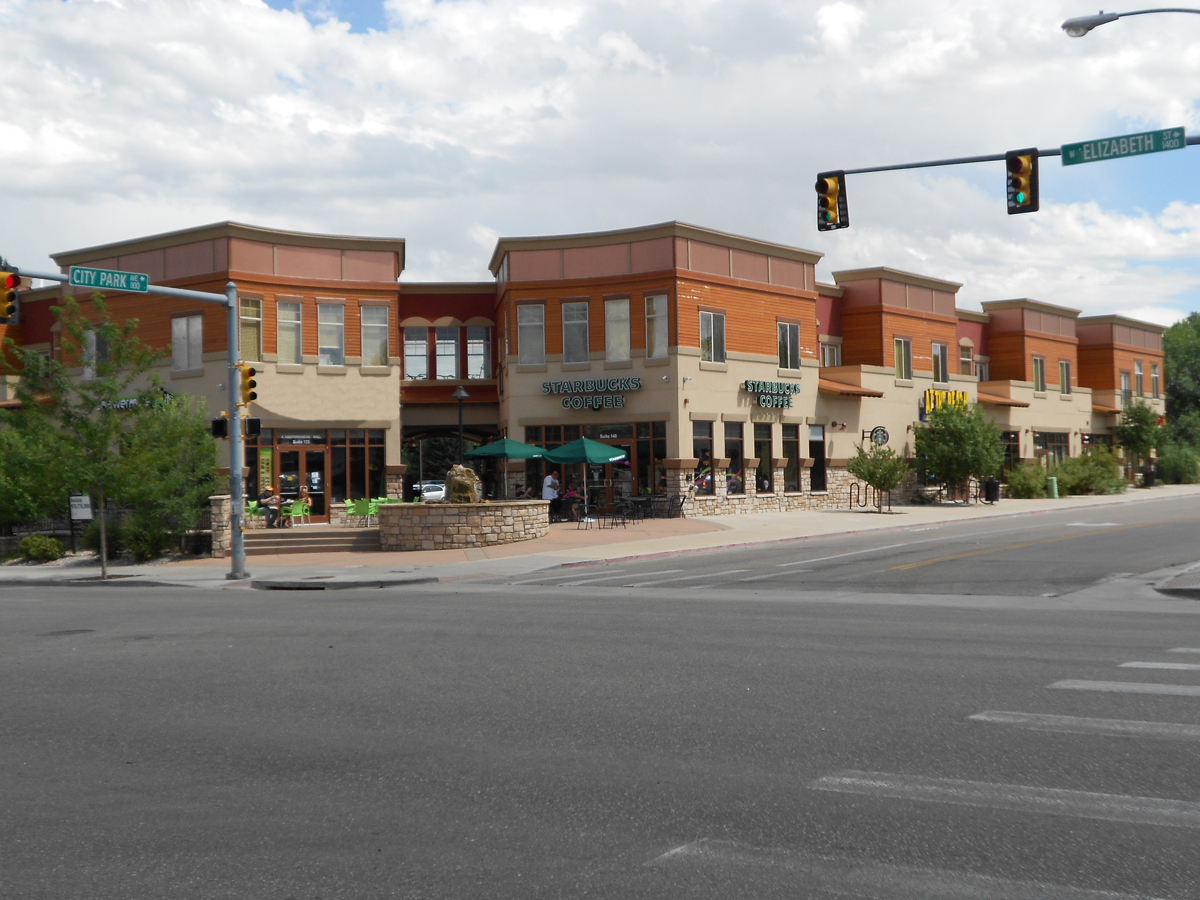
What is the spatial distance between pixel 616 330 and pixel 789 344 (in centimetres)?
692

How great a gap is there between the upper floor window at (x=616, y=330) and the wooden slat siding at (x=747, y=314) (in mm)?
1928

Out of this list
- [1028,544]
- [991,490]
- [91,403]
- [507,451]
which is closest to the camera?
[1028,544]

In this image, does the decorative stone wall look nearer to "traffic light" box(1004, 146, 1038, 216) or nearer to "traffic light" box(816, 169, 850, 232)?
"traffic light" box(816, 169, 850, 232)

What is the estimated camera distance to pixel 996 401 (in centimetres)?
4809

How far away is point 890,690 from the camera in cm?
827

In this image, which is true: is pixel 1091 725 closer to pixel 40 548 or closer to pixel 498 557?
pixel 498 557

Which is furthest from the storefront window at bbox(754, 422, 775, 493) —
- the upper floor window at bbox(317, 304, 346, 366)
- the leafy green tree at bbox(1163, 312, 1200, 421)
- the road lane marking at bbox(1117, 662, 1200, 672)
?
the leafy green tree at bbox(1163, 312, 1200, 421)

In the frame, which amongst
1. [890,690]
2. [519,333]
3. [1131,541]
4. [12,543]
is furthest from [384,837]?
[519,333]

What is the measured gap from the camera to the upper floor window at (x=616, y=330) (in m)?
35.2

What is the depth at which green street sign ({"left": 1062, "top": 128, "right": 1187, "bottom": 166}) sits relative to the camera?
50.0 feet

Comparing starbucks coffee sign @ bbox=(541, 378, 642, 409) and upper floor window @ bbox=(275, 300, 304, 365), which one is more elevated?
upper floor window @ bbox=(275, 300, 304, 365)

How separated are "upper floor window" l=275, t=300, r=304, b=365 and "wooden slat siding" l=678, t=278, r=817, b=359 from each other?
12538 mm

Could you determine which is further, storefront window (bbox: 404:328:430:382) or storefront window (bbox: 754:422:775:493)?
storefront window (bbox: 404:328:430:382)

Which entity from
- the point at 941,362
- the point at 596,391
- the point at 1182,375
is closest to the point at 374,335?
the point at 596,391
